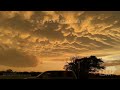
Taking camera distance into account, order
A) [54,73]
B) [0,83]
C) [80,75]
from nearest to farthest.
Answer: [0,83]
[80,75]
[54,73]

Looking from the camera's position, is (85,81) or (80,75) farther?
(80,75)

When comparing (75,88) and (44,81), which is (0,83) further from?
(75,88)

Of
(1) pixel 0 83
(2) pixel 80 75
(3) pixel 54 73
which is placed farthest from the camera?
(3) pixel 54 73

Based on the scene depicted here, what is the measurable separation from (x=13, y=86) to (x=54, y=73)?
732cm

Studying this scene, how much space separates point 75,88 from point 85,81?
0.72 feet

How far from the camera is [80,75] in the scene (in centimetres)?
661
